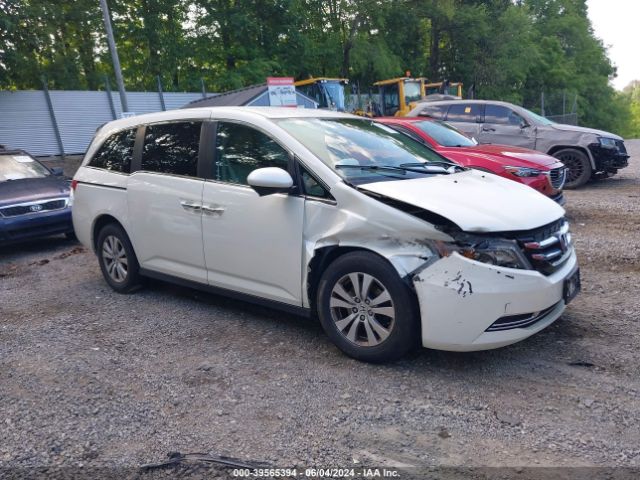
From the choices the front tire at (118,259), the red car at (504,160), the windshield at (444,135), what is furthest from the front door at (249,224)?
the windshield at (444,135)

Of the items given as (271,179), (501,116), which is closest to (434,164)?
(271,179)

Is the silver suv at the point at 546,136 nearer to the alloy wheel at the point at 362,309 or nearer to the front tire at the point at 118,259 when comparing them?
the front tire at the point at 118,259

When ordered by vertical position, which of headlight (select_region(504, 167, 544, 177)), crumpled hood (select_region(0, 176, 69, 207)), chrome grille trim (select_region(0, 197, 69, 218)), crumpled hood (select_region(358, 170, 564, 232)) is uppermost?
crumpled hood (select_region(358, 170, 564, 232))

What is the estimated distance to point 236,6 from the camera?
27.6 metres

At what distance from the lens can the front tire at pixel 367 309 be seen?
3.23 metres

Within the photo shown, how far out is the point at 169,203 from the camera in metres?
4.49

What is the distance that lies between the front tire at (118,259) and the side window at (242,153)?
4.86ft

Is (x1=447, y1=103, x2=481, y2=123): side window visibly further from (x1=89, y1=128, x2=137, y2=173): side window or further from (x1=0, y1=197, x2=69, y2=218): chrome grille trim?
(x1=89, y1=128, x2=137, y2=173): side window

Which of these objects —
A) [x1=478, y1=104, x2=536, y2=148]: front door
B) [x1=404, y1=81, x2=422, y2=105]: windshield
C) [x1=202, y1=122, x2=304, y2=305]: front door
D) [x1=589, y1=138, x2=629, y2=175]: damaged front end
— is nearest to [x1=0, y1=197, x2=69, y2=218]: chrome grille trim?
[x1=202, y1=122, x2=304, y2=305]: front door

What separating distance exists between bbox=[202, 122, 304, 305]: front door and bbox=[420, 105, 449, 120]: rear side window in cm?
852

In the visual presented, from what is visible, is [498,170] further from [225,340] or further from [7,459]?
[7,459]

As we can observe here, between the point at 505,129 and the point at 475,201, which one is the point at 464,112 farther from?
the point at 475,201

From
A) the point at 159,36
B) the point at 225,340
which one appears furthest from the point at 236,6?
the point at 225,340

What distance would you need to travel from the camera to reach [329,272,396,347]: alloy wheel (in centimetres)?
332
